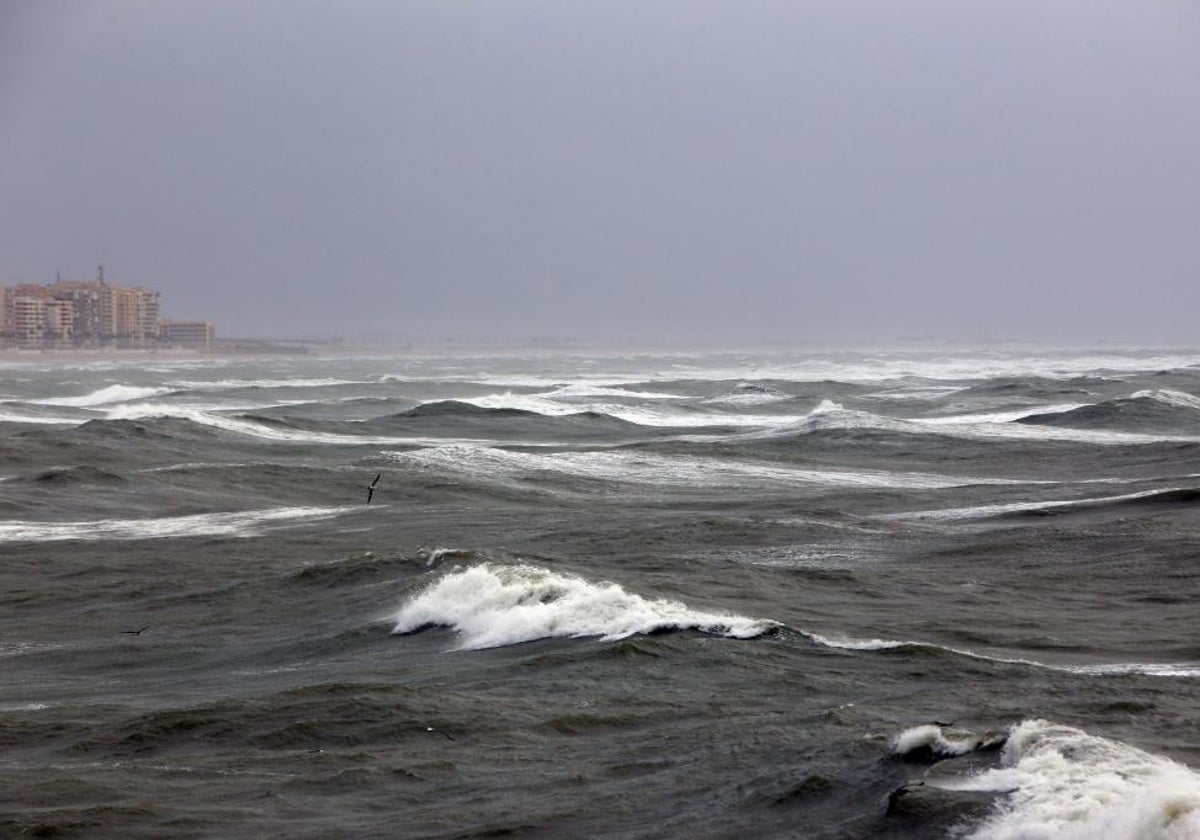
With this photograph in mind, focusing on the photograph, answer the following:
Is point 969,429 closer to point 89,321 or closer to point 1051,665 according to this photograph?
point 1051,665

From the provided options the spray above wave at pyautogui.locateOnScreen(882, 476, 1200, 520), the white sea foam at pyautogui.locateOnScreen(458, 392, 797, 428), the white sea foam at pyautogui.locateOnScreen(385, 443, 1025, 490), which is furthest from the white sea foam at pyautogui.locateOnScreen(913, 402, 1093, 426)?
the spray above wave at pyautogui.locateOnScreen(882, 476, 1200, 520)

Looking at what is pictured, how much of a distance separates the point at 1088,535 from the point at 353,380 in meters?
70.4

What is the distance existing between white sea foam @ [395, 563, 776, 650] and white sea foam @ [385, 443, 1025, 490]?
11.0 metres

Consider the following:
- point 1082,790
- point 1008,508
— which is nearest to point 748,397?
point 1008,508

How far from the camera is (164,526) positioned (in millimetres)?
20438

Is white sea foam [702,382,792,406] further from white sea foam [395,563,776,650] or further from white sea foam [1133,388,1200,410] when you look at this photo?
white sea foam [395,563,776,650]

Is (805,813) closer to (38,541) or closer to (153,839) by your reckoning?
(153,839)

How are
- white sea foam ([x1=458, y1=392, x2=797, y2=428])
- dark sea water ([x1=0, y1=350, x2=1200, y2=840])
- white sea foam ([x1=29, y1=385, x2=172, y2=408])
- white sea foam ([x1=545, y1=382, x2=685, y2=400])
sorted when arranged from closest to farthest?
1. dark sea water ([x1=0, y1=350, x2=1200, y2=840])
2. white sea foam ([x1=458, y1=392, x2=797, y2=428])
3. white sea foam ([x1=29, y1=385, x2=172, y2=408])
4. white sea foam ([x1=545, y1=382, x2=685, y2=400])

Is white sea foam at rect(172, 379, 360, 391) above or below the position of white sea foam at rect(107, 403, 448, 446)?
A: below

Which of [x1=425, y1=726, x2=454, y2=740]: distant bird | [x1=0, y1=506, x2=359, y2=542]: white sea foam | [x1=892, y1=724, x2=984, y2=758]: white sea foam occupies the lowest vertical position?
[x1=0, y1=506, x2=359, y2=542]: white sea foam

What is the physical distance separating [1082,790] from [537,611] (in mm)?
6214

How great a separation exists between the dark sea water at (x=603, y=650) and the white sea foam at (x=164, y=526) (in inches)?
4.5

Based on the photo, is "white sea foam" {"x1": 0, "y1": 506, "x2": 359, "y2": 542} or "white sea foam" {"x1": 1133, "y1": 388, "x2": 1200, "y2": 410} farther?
"white sea foam" {"x1": 1133, "y1": 388, "x2": 1200, "y2": 410}

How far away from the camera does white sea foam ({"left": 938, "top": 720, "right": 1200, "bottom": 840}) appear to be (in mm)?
6797
